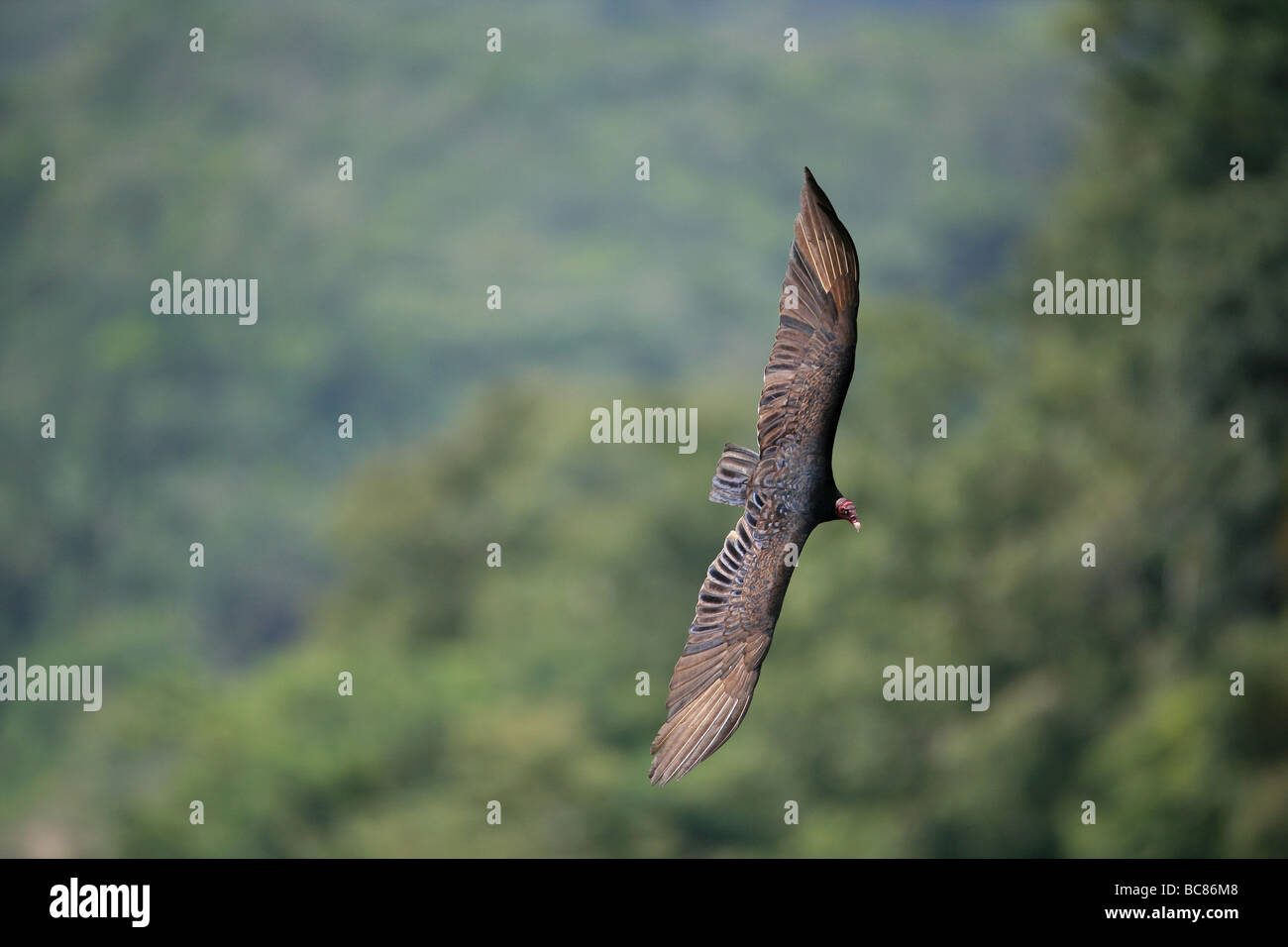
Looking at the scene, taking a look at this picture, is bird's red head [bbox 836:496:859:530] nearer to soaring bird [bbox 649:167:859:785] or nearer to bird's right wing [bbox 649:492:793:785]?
soaring bird [bbox 649:167:859:785]

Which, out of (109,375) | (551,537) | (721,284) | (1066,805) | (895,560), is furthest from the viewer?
(721,284)

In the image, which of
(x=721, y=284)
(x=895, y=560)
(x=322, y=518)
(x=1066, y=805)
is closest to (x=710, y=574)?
(x=1066, y=805)

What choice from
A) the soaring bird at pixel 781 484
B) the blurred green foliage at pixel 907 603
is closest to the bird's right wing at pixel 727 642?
the soaring bird at pixel 781 484

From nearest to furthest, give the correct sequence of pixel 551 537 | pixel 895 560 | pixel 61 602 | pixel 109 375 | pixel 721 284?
pixel 895 560
pixel 551 537
pixel 61 602
pixel 109 375
pixel 721 284

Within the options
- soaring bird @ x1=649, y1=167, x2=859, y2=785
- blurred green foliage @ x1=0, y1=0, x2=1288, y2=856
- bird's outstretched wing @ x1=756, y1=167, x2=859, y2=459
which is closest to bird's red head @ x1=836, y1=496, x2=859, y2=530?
soaring bird @ x1=649, y1=167, x2=859, y2=785

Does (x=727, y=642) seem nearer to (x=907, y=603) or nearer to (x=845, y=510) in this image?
(x=845, y=510)

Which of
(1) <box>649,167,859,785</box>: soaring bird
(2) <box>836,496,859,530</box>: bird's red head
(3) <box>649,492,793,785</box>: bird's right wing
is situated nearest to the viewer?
(2) <box>836,496,859,530</box>: bird's red head

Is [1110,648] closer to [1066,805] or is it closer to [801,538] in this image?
[1066,805]

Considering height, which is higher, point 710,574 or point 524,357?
point 524,357
